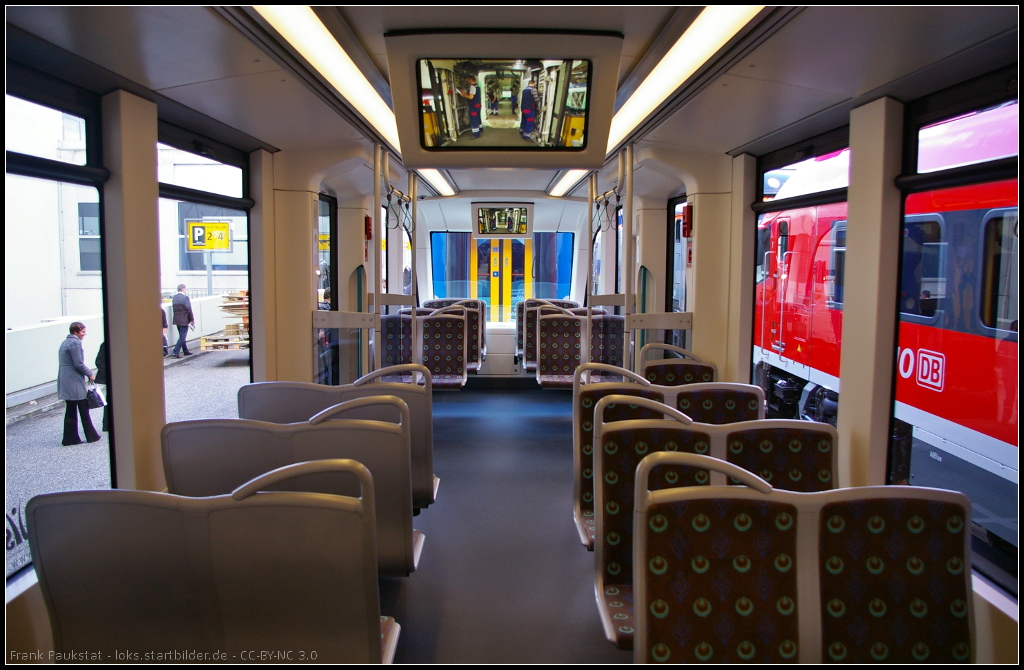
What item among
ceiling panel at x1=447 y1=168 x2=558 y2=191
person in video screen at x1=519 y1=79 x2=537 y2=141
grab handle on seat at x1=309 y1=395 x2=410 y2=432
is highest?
ceiling panel at x1=447 y1=168 x2=558 y2=191

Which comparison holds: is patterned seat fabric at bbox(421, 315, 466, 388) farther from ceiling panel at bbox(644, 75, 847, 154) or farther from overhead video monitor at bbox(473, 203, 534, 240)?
ceiling panel at bbox(644, 75, 847, 154)

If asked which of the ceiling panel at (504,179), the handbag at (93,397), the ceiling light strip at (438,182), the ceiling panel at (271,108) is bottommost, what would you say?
the handbag at (93,397)

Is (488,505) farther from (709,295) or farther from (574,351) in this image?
(574,351)

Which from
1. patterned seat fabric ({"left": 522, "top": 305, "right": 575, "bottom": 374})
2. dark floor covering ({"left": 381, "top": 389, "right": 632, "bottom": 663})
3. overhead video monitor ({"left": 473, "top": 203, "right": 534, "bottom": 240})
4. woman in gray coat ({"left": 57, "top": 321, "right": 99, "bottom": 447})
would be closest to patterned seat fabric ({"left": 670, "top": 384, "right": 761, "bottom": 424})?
dark floor covering ({"left": 381, "top": 389, "right": 632, "bottom": 663})

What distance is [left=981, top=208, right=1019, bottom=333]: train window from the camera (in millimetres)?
2840

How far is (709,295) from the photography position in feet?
15.2

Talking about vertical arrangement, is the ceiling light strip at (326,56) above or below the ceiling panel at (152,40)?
above

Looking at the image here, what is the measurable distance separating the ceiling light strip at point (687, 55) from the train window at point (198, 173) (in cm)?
246

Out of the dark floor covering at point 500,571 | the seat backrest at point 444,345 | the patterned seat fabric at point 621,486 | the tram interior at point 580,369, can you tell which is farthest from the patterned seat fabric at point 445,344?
the patterned seat fabric at point 621,486

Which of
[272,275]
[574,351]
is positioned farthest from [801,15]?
[574,351]

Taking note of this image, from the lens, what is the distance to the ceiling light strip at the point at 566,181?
20.7 ft

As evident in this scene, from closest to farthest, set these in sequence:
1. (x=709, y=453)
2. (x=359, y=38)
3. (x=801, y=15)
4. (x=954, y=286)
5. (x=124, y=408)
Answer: (x=801, y=15)
(x=709, y=453)
(x=359, y=38)
(x=124, y=408)
(x=954, y=286)

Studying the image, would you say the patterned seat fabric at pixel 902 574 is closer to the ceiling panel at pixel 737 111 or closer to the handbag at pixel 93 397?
the ceiling panel at pixel 737 111

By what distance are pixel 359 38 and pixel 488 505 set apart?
2894 mm
